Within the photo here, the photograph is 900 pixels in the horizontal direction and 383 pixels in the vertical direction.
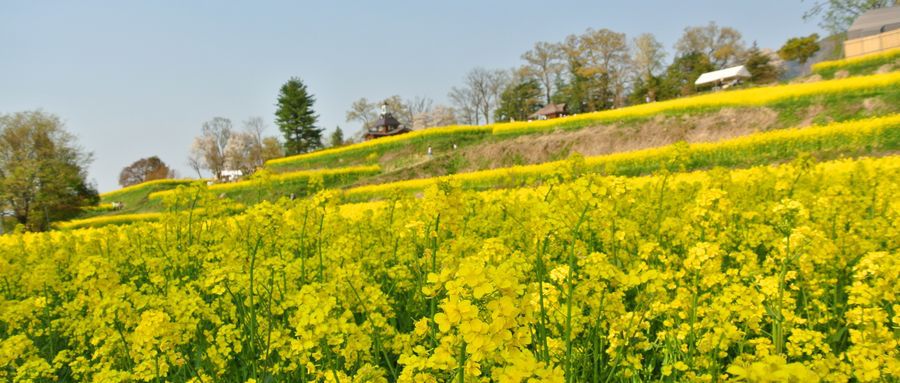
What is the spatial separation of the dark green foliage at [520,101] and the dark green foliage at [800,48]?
1193 inches

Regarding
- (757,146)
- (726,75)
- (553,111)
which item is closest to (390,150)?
(757,146)

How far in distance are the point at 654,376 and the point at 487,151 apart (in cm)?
2621

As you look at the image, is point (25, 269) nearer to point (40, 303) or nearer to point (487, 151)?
point (40, 303)

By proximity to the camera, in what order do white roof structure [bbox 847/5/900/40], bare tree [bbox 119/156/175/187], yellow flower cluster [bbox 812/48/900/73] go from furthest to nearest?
bare tree [bbox 119/156/175/187]
white roof structure [bbox 847/5/900/40]
yellow flower cluster [bbox 812/48/900/73]

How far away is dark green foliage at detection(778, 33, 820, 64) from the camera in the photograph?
54188 millimetres

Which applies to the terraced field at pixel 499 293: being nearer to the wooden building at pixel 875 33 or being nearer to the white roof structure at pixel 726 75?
the wooden building at pixel 875 33

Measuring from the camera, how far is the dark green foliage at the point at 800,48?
54188mm

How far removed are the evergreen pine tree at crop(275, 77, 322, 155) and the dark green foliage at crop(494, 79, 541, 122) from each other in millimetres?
27053

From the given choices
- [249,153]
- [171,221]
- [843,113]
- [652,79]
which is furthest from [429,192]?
[249,153]

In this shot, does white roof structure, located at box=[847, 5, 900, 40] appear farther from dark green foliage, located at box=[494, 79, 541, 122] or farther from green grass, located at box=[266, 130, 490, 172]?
dark green foliage, located at box=[494, 79, 541, 122]

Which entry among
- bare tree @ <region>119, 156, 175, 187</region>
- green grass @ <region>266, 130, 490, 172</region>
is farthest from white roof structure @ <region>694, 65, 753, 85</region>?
bare tree @ <region>119, 156, 175, 187</region>

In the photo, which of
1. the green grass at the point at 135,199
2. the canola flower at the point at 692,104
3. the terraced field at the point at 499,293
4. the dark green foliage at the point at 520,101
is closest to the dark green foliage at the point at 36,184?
the green grass at the point at 135,199

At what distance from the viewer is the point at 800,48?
179ft

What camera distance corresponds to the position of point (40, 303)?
370 centimetres
